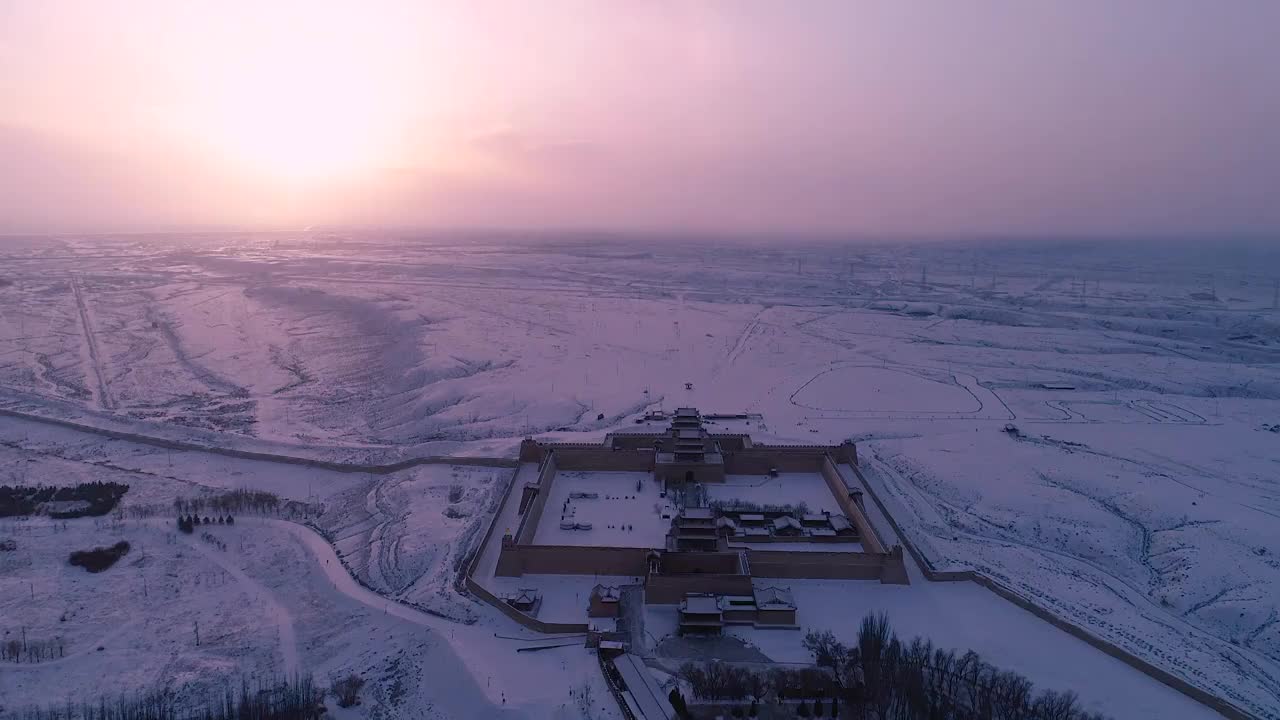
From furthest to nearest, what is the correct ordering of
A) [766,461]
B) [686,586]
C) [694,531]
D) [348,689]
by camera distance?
[766,461] → [694,531] → [686,586] → [348,689]

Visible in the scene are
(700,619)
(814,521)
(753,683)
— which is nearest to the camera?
(753,683)

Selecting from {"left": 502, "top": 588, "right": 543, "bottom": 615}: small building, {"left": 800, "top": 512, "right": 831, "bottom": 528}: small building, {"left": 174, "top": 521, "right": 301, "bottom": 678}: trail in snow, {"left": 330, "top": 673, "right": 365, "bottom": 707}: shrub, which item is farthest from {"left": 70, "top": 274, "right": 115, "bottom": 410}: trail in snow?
{"left": 800, "top": 512, "right": 831, "bottom": 528}: small building

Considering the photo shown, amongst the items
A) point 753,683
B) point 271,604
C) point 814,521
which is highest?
point 814,521

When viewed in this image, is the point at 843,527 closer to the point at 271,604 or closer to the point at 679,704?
the point at 679,704

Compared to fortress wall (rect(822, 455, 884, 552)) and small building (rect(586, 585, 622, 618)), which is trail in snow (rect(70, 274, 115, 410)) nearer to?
small building (rect(586, 585, 622, 618))

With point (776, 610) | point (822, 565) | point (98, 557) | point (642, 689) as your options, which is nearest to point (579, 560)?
point (642, 689)

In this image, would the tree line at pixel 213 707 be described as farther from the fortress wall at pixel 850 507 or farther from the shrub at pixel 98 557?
the fortress wall at pixel 850 507

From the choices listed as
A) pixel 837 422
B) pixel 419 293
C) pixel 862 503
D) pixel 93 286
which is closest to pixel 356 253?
pixel 93 286
